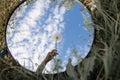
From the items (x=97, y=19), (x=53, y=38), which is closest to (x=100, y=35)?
(x=97, y=19)

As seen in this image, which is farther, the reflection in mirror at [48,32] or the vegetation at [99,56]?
the reflection in mirror at [48,32]

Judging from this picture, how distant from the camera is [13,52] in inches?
65.2

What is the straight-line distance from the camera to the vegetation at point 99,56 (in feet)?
4.66

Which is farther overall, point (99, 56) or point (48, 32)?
point (48, 32)

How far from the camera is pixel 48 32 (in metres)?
1.66

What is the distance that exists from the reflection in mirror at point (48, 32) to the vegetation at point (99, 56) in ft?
0.12

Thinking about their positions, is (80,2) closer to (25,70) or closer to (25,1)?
(25,1)

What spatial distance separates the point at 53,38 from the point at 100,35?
182 mm

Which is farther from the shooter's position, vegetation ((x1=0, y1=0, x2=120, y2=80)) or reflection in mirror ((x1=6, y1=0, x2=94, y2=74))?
reflection in mirror ((x1=6, y1=0, x2=94, y2=74))

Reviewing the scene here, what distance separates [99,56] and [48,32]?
0.92ft

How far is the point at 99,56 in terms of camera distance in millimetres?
1459

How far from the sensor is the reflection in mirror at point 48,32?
1.60m

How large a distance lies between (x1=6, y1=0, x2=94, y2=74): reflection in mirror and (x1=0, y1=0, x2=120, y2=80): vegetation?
1.4 inches

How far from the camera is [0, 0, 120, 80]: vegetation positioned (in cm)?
142
